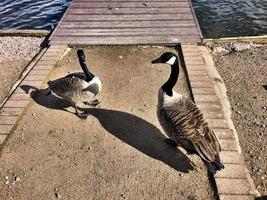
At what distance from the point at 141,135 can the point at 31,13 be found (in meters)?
9.93

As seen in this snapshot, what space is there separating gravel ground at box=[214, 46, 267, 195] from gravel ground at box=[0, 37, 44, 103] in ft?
17.0

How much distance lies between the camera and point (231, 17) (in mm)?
13500

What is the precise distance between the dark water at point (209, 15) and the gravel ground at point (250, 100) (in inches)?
127

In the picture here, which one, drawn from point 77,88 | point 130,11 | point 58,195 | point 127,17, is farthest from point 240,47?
point 58,195

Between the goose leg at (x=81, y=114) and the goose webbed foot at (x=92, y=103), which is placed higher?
the goose leg at (x=81, y=114)

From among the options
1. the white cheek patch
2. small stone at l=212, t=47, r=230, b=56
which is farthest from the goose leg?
small stone at l=212, t=47, r=230, b=56

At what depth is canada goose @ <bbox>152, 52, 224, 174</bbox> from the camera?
5.37 m

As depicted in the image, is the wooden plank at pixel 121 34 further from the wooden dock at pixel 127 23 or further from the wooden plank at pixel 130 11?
the wooden plank at pixel 130 11

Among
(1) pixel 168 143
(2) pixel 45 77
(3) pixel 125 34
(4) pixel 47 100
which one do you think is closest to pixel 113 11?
(3) pixel 125 34

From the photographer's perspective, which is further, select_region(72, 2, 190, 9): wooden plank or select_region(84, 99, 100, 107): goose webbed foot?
select_region(72, 2, 190, 9): wooden plank

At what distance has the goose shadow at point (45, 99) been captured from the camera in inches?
298

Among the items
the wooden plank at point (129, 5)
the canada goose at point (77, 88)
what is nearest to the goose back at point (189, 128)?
the canada goose at point (77, 88)

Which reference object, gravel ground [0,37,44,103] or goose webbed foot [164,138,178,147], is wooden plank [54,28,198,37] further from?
goose webbed foot [164,138,178,147]

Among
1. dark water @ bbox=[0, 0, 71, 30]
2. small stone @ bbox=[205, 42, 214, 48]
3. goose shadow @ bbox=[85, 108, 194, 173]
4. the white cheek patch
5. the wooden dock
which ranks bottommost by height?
dark water @ bbox=[0, 0, 71, 30]
